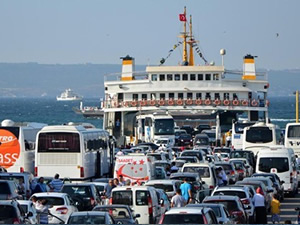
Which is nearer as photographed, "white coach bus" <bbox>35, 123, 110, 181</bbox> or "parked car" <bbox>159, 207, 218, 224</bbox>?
"parked car" <bbox>159, 207, 218, 224</bbox>

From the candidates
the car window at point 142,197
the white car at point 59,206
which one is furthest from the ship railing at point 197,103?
the white car at point 59,206

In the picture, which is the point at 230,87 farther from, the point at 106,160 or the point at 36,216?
the point at 36,216

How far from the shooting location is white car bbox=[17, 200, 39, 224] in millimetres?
23609

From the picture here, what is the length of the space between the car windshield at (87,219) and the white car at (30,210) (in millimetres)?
2001

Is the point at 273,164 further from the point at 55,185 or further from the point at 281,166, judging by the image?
the point at 55,185

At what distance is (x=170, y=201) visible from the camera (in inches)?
1165

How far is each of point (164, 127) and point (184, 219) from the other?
53.9m

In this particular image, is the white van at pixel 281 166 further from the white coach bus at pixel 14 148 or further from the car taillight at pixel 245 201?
the car taillight at pixel 245 201

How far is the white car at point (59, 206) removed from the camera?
25959 millimetres

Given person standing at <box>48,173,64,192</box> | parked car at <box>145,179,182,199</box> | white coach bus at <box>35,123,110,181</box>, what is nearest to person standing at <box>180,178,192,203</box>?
parked car at <box>145,179,182,199</box>

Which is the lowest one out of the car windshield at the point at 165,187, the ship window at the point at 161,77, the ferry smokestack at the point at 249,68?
the car windshield at the point at 165,187

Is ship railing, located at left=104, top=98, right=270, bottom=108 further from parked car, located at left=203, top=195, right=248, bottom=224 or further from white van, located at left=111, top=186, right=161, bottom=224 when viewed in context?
parked car, located at left=203, top=195, right=248, bottom=224

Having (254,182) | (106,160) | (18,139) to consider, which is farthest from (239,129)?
(254,182)

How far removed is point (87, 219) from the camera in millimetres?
21734
